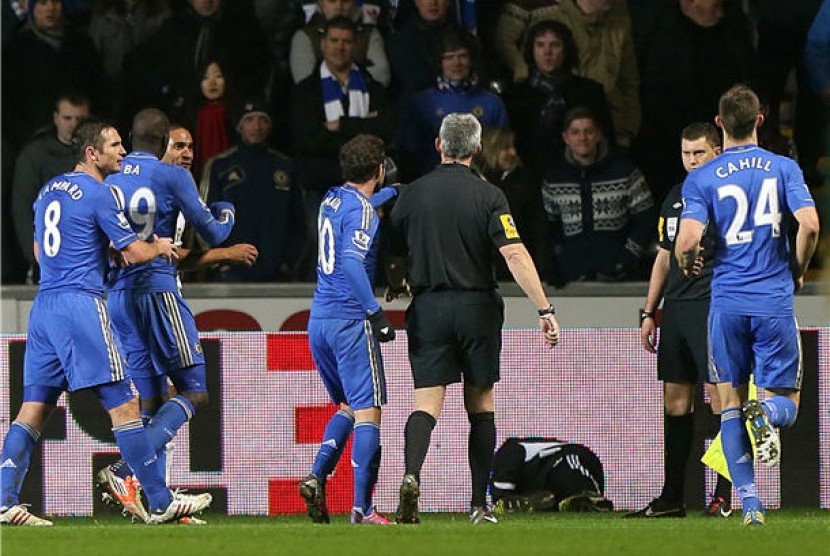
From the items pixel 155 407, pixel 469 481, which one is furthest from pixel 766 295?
pixel 155 407

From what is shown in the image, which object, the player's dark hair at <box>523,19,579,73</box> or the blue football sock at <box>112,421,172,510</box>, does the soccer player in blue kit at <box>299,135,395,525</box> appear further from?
the player's dark hair at <box>523,19,579,73</box>

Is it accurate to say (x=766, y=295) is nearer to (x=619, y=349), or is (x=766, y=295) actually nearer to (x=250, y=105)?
(x=619, y=349)

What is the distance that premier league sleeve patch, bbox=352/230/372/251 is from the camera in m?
9.49

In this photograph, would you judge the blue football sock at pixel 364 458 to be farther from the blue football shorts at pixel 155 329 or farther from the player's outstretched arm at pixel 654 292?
the player's outstretched arm at pixel 654 292

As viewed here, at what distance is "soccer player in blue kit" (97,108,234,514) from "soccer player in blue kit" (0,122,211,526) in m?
0.34

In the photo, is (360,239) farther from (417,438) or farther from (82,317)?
(82,317)

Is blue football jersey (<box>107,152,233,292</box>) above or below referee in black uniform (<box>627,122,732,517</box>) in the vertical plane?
above

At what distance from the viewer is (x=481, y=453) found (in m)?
9.48

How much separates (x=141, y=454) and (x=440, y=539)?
6.05ft

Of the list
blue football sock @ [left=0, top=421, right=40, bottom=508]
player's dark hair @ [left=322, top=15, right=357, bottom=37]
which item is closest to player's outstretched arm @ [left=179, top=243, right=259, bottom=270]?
blue football sock @ [left=0, top=421, right=40, bottom=508]

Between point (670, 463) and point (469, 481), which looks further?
point (469, 481)

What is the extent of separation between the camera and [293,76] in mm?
13461

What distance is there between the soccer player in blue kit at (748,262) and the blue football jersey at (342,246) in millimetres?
1598

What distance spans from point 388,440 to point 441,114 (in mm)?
2905
